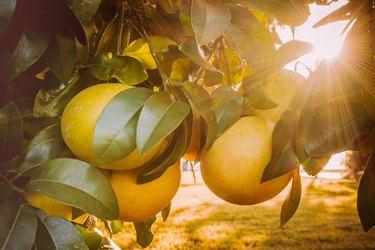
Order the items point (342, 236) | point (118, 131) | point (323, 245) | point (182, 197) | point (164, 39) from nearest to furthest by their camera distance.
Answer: point (118, 131), point (164, 39), point (323, 245), point (342, 236), point (182, 197)

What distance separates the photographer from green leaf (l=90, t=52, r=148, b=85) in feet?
2.03

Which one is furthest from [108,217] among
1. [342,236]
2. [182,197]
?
[182,197]

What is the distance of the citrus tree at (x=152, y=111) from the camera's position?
518 millimetres

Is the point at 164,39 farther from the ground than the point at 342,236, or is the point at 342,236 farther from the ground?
the point at 164,39

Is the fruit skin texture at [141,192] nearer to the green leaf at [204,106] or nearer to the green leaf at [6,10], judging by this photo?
the green leaf at [204,106]

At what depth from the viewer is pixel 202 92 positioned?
591 mm

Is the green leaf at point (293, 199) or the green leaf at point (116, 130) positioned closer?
the green leaf at point (116, 130)

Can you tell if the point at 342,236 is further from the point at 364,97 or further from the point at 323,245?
the point at 364,97

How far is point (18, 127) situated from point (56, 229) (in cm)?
14

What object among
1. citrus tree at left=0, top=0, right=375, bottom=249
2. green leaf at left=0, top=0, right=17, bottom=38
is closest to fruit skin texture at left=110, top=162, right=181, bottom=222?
citrus tree at left=0, top=0, right=375, bottom=249

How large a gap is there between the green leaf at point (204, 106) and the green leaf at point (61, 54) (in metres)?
0.15

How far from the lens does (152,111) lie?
0.52 metres

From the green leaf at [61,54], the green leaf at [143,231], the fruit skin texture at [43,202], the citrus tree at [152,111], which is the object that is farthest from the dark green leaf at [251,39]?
the green leaf at [143,231]

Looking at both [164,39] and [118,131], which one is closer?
[118,131]
